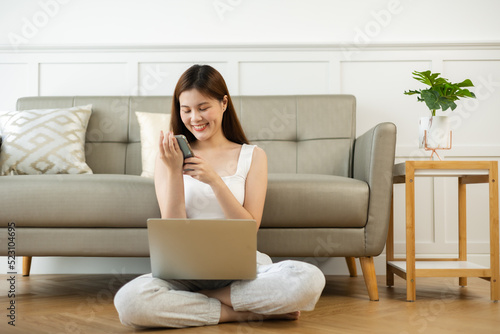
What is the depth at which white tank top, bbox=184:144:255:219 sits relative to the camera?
4.66 ft

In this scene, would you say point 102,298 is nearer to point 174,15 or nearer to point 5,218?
point 5,218

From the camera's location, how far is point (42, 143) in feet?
6.95

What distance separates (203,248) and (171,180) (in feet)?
0.77

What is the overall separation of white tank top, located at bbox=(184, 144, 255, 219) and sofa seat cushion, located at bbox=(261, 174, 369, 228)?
305 mm

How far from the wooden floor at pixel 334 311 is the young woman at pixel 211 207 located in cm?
5

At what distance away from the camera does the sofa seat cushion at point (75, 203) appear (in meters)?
1.72

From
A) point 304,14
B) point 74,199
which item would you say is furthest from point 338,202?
point 304,14

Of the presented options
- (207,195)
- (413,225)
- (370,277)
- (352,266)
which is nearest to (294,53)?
(352,266)

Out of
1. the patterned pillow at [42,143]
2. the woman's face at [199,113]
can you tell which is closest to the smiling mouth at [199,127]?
the woman's face at [199,113]

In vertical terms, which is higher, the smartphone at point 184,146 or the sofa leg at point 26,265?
the smartphone at point 184,146

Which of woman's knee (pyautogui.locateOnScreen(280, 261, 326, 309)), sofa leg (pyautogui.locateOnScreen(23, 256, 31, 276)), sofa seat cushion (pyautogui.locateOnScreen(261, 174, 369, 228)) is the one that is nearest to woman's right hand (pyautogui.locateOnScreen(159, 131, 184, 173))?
woman's knee (pyautogui.locateOnScreen(280, 261, 326, 309))

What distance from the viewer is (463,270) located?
1.78 metres

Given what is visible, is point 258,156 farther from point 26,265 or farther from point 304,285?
point 26,265

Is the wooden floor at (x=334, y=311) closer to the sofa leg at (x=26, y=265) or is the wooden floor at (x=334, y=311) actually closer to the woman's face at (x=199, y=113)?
the sofa leg at (x=26, y=265)
